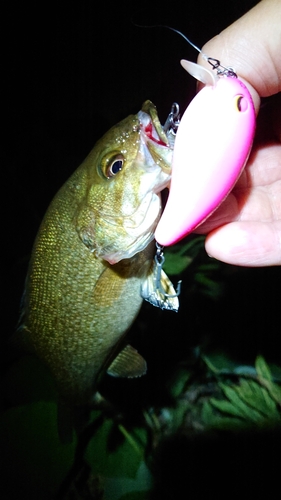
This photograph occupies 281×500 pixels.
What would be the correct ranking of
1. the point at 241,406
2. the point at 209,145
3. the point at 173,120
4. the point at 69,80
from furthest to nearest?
the point at 69,80 → the point at 241,406 → the point at 173,120 → the point at 209,145

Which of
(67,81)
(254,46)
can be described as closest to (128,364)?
(254,46)

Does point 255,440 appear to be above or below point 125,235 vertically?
below

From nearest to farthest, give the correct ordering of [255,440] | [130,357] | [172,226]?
[172,226] → [130,357] → [255,440]

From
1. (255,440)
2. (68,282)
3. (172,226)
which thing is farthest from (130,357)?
(255,440)

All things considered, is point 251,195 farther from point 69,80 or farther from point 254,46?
point 69,80

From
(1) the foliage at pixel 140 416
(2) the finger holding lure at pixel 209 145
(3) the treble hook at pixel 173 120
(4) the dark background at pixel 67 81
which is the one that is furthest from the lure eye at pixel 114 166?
(4) the dark background at pixel 67 81

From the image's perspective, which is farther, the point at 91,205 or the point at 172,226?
the point at 91,205

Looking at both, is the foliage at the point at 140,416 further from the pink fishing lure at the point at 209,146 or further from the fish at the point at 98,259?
the pink fishing lure at the point at 209,146

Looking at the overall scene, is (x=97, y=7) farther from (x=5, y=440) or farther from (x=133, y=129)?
(x=5, y=440)
